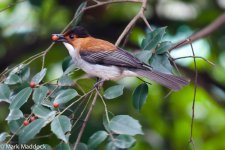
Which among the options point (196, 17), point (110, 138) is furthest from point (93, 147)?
point (196, 17)

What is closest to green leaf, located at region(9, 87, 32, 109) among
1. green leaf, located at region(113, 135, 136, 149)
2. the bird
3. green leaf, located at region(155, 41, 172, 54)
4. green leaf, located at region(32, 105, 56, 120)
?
green leaf, located at region(32, 105, 56, 120)

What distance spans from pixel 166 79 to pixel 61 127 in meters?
1.03

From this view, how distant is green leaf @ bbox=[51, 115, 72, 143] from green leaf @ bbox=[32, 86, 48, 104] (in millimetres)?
229

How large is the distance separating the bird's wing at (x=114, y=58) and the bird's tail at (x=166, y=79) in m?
0.07

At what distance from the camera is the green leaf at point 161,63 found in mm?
3441

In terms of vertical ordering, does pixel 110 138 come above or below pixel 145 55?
below

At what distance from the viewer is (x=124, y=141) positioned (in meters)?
3.04

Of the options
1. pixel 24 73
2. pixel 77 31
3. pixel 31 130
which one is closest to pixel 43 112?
pixel 31 130

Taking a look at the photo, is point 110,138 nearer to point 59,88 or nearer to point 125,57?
point 59,88

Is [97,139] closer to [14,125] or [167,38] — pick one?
[14,125]

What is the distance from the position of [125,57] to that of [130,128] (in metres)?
0.95

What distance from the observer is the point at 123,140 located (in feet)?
10.0

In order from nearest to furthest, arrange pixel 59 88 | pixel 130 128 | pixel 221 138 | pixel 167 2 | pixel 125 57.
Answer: pixel 130 128 → pixel 59 88 → pixel 125 57 → pixel 221 138 → pixel 167 2

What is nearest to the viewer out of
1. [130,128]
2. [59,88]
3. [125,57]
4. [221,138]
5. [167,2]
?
[130,128]
